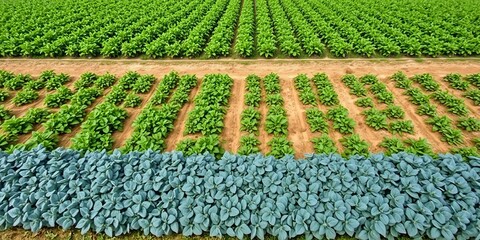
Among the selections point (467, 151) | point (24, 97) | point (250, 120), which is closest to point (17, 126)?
point (24, 97)

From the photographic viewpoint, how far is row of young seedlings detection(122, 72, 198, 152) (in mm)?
6765

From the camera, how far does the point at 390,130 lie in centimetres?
753

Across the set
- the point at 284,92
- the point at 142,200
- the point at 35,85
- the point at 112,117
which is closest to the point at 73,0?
the point at 35,85

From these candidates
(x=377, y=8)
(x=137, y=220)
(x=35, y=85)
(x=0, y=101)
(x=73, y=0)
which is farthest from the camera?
(x=73, y=0)

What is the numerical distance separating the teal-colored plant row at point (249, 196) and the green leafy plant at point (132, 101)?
3.49 m

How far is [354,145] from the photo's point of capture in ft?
21.8

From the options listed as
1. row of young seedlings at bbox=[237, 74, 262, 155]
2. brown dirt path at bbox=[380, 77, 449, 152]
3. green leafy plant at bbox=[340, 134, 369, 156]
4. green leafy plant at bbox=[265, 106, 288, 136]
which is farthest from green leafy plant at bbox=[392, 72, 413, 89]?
row of young seedlings at bbox=[237, 74, 262, 155]

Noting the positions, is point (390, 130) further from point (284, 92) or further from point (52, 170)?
point (52, 170)

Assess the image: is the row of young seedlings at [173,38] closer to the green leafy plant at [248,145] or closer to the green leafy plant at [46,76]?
the green leafy plant at [46,76]

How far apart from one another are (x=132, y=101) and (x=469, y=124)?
1081cm

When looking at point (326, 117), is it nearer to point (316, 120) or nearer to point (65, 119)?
point (316, 120)

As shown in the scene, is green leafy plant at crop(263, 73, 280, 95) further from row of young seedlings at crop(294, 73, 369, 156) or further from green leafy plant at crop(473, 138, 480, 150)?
green leafy plant at crop(473, 138, 480, 150)

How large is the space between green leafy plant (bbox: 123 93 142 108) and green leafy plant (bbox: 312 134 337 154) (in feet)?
19.8

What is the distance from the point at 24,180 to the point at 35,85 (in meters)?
6.33
